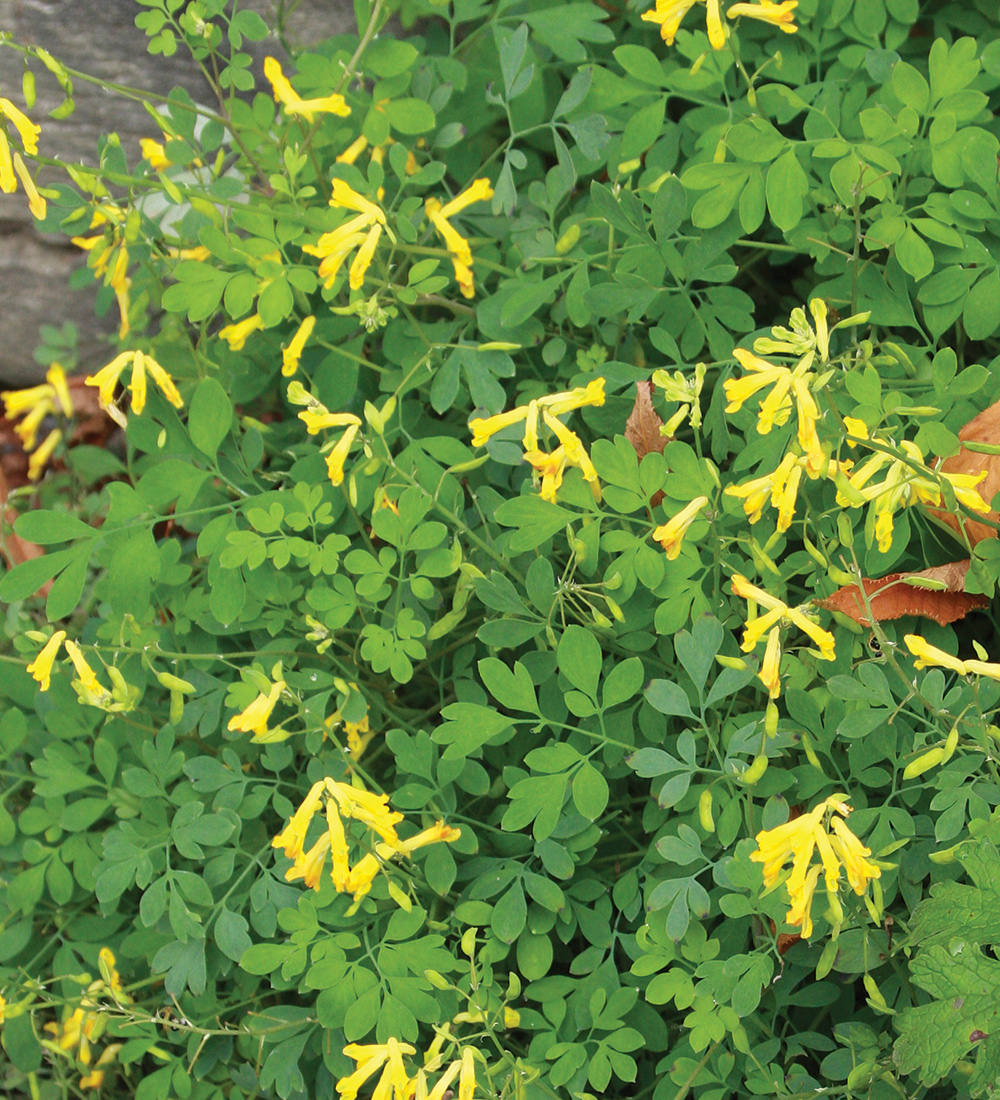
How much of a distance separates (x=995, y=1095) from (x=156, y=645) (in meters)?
1.33

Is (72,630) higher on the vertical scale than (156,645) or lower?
lower

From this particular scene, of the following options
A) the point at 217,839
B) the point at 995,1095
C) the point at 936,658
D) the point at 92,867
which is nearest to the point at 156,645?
the point at 217,839

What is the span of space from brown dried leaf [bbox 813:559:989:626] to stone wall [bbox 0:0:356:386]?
1.80m

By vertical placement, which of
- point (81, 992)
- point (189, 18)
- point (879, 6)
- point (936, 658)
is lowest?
point (81, 992)

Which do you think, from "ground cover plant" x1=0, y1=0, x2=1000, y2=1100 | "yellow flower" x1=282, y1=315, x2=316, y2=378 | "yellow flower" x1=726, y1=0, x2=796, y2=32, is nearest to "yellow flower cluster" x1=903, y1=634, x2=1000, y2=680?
"ground cover plant" x1=0, y1=0, x2=1000, y2=1100

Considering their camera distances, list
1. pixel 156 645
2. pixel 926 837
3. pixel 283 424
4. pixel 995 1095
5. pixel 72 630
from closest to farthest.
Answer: pixel 995 1095
pixel 926 837
pixel 156 645
pixel 283 424
pixel 72 630

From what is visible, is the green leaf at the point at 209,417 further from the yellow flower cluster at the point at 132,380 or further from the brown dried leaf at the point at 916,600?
the brown dried leaf at the point at 916,600

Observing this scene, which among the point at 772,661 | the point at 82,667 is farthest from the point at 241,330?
the point at 772,661

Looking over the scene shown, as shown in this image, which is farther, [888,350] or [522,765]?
[522,765]

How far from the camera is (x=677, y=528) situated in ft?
4.33

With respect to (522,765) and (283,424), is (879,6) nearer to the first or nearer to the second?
Result: (283,424)

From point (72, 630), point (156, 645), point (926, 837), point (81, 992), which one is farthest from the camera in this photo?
point (72, 630)

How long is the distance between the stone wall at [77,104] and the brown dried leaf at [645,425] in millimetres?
1329

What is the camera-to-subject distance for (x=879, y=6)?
1.65 metres
